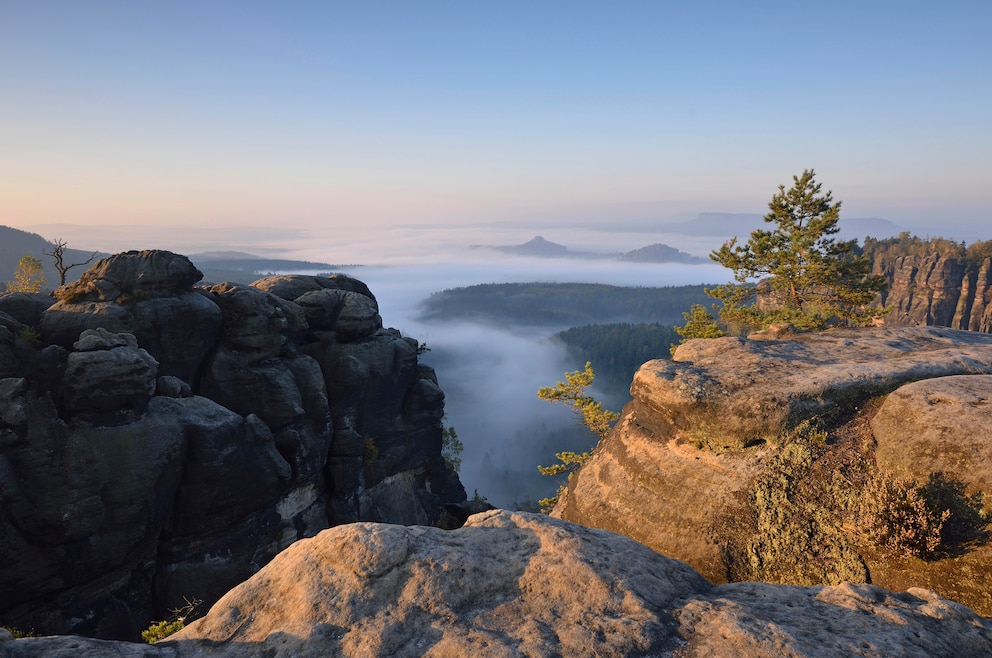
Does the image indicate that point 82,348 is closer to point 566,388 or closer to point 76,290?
point 76,290

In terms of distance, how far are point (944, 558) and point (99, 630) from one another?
36288 millimetres

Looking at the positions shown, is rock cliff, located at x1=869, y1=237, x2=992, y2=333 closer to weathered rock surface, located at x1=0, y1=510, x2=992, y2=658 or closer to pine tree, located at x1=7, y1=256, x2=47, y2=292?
weathered rock surface, located at x1=0, y1=510, x2=992, y2=658

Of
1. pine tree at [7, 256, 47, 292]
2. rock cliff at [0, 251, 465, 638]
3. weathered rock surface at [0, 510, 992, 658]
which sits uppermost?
pine tree at [7, 256, 47, 292]

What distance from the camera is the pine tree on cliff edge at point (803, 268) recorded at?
3578cm

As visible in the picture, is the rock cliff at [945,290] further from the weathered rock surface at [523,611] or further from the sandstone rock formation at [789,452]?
the weathered rock surface at [523,611]

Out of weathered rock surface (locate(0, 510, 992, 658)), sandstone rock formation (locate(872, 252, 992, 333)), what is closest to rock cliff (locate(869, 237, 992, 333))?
sandstone rock formation (locate(872, 252, 992, 333))

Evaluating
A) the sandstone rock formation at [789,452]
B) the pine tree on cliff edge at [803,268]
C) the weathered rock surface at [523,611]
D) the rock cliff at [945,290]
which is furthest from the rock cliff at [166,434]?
the rock cliff at [945,290]

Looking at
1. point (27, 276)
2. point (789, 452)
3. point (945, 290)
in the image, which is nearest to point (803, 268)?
point (789, 452)

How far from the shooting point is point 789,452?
16.9m

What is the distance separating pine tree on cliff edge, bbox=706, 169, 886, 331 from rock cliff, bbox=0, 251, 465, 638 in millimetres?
32374

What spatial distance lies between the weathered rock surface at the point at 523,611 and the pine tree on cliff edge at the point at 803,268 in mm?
28388

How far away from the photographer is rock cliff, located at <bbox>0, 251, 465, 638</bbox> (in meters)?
24.3

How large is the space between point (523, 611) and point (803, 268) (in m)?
36.5

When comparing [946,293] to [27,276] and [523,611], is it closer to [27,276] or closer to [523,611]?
[523,611]
